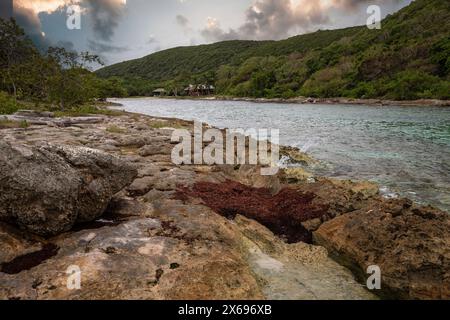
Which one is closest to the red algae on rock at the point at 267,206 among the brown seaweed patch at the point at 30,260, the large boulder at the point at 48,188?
the large boulder at the point at 48,188

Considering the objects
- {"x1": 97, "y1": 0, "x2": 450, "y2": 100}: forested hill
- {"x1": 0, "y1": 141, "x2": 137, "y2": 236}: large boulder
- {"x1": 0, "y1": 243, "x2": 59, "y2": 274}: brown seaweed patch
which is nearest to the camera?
{"x1": 0, "y1": 243, "x2": 59, "y2": 274}: brown seaweed patch

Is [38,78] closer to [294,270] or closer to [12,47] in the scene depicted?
[12,47]

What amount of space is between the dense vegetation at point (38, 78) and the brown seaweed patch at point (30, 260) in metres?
33.2

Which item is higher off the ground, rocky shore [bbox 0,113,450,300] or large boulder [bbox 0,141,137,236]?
large boulder [bbox 0,141,137,236]

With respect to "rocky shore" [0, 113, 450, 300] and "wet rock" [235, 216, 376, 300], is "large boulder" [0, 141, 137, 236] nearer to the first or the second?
"rocky shore" [0, 113, 450, 300]

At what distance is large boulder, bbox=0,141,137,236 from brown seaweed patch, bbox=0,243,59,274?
53cm

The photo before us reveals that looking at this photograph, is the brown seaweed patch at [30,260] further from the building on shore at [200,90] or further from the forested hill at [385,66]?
the building on shore at [200,90]

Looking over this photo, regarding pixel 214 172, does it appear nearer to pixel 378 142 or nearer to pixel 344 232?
pixel 344 232

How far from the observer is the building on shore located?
18141cm

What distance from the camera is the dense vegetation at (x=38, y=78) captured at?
45.6 m

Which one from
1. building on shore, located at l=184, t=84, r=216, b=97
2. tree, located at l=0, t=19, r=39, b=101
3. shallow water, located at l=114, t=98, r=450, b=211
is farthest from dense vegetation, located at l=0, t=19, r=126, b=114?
building on shore, located at l=184, t=84, r=216, b=97

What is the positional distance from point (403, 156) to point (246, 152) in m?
10.1
